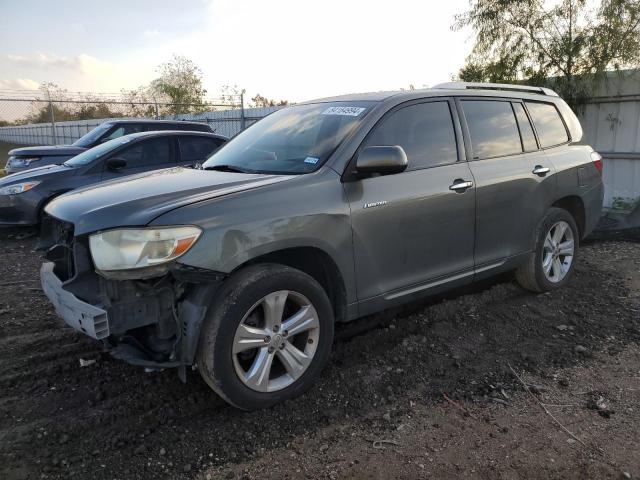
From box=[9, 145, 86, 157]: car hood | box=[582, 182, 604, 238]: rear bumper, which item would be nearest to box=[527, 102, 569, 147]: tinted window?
box=[582, 182, 604, 238]: rear bumper

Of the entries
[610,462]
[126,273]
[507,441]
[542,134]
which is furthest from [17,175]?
[610,462]

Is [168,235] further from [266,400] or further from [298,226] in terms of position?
[266,400]

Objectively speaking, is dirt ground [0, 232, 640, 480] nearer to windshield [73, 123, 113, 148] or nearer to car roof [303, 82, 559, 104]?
car roof [303, 82, 559, 104]

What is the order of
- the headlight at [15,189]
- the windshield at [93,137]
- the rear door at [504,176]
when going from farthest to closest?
the windshield at [93,137], the headlight at [15,189], the rear door at [504,176]

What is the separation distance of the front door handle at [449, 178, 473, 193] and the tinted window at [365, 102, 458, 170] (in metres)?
0.17

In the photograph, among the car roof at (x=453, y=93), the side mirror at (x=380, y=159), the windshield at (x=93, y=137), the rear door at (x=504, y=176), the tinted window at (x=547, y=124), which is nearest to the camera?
the side mirror at (x=380, y=159)

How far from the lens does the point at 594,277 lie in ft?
18.1

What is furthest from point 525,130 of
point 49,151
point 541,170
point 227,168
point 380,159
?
point 49,151

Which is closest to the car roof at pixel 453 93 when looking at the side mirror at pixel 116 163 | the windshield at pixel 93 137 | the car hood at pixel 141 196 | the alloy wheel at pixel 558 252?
the car hood at pixel 141 196

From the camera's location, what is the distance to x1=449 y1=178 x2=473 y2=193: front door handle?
3881 mm

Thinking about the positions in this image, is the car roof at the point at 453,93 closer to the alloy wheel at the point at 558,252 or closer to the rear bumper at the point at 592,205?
the rear bumper at the point at 592,205

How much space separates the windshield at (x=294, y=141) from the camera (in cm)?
351

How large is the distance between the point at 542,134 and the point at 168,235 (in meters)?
3.69

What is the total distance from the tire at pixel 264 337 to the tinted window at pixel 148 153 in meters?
5.41
